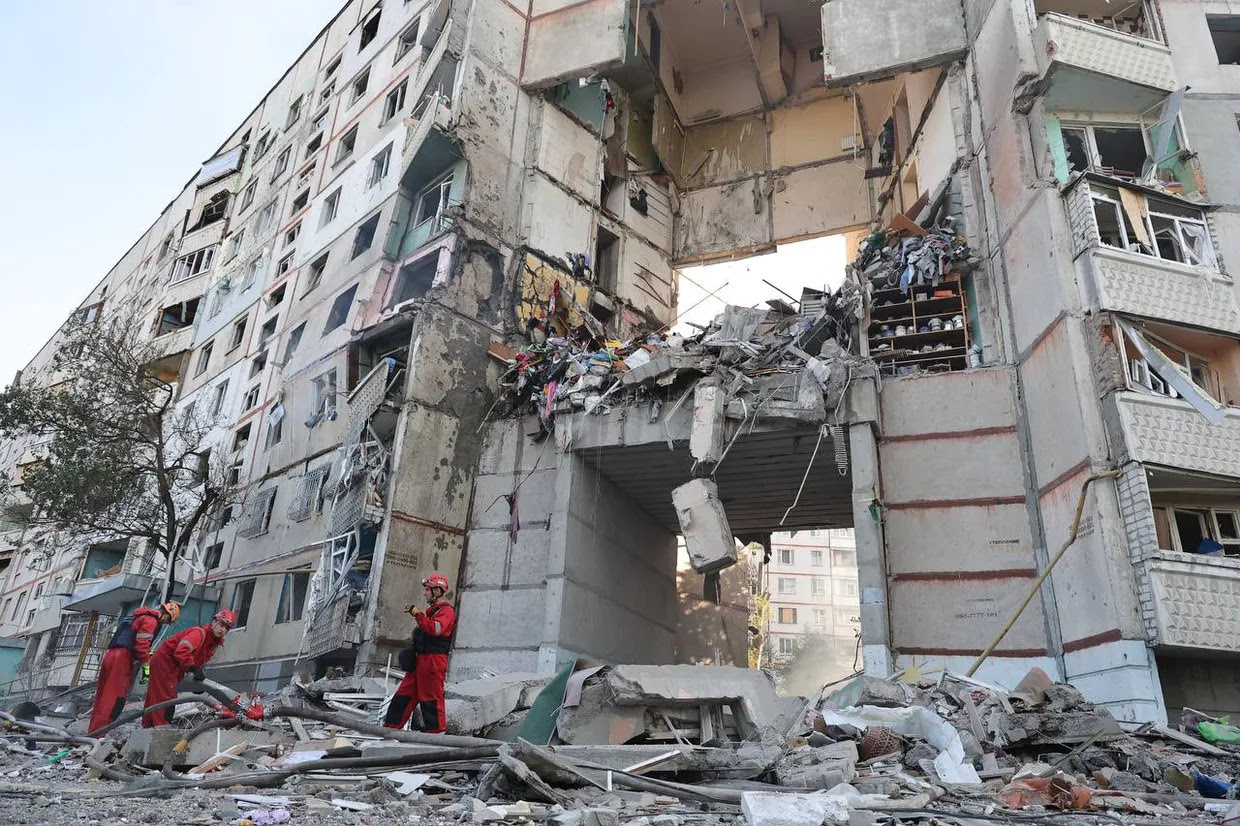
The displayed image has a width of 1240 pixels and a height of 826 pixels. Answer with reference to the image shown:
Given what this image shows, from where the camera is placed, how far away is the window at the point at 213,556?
23.5m

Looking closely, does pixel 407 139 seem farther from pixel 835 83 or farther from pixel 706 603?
pixel 706 603

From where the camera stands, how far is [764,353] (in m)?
15.1

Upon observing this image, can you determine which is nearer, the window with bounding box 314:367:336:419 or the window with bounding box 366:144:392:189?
the window with bounding box 314:367:336:419

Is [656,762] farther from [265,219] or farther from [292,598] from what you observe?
[265,219]

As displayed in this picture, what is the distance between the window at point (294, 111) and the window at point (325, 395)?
1678 cm

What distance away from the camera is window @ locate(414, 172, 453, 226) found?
20641 millimetres

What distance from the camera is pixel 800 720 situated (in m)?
9.09

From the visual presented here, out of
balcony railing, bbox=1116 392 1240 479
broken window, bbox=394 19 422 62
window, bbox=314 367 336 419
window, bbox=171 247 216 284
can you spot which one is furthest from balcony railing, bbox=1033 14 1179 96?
window, bbox=171 247 216 284

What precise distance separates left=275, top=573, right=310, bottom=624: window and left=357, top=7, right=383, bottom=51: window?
64.1 ft

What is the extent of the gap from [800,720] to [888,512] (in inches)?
233

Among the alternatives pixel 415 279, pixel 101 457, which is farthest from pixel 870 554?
pixel 101 457

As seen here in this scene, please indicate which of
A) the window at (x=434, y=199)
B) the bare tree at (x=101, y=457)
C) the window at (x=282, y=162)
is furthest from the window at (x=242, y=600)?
the window at (x=282, y=162)

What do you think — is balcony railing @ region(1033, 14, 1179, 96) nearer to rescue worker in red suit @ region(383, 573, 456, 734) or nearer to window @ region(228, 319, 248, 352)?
rescue worker in red suit @ region(383, 573, 456, 734)

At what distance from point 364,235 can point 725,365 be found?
12996 millimetres
